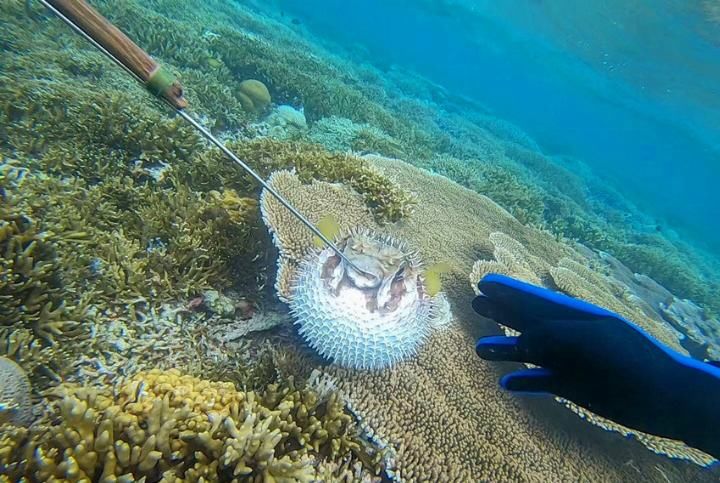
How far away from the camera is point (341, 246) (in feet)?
8.46

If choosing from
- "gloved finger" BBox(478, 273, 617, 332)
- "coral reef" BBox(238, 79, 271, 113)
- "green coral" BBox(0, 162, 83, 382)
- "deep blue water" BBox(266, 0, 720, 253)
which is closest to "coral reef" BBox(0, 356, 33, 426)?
"green coral" BBox(0, 162, 83, 382)

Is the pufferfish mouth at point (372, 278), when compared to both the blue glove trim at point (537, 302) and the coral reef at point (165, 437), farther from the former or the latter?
the blue glove trim at point (537, 302)

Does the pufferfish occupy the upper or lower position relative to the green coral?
upper

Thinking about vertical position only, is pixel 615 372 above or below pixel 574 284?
below

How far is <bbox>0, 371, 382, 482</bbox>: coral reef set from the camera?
1.65 meters

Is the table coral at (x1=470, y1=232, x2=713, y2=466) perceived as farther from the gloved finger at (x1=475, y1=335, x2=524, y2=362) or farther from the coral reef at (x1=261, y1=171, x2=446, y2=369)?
the coral reef at (x1=261, y1=171, x2=446, y2=369)

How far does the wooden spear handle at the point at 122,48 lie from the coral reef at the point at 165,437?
1.54 meters

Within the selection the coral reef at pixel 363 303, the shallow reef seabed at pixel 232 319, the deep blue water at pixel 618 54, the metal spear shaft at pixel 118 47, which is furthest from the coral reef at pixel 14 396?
the deep blue water at pixel 618 54

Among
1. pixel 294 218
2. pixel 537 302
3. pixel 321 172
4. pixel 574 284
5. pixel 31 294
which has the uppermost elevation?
pixel 574 284

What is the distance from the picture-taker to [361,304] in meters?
2.35

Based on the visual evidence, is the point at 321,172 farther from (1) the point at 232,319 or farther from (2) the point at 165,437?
(2) the point at 165,437

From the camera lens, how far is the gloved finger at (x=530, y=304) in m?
2.83

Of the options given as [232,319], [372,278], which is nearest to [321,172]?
[232,319]

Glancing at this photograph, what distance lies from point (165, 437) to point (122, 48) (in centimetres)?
182
